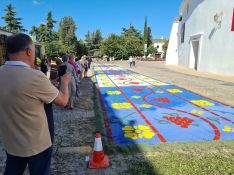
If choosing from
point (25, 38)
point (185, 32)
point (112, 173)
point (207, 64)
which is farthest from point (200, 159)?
point (185, 32)

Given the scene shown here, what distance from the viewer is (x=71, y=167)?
3.70 m

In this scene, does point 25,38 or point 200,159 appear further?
point 200,159

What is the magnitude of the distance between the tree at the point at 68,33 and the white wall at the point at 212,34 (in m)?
37.2

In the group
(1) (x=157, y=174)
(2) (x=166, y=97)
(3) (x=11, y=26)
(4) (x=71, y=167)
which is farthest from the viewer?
(3) (x=11, y=26)

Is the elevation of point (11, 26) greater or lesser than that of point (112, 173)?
greater

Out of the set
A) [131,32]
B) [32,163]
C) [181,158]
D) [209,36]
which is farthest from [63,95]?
[131,32]

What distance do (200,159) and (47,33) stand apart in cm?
5654

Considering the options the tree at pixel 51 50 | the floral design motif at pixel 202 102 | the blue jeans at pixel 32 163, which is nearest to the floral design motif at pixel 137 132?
the blue jeans at pixel 32 163

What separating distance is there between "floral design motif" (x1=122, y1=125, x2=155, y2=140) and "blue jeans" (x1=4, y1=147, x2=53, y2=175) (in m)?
2.94

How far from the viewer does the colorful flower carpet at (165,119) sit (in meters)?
5.12

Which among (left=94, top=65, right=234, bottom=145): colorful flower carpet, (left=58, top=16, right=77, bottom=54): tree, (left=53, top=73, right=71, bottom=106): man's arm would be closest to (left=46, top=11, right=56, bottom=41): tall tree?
(left=58, top=16, right=77, bottom=54): tree

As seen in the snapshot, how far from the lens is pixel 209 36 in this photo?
23.5 metres

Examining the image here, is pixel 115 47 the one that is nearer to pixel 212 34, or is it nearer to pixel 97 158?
pixel 212 34

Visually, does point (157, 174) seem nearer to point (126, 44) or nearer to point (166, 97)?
point (166, 97)
